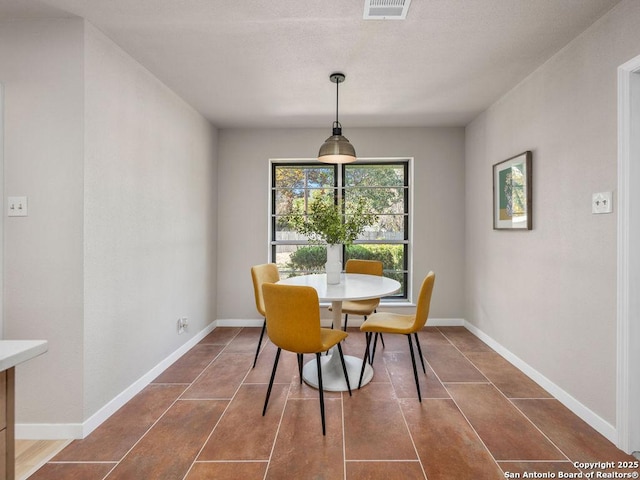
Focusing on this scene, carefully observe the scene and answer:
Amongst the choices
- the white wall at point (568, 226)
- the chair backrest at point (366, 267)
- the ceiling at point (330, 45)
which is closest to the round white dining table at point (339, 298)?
the chair backrest at point (366, 267)

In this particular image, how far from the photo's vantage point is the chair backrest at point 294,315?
197cm

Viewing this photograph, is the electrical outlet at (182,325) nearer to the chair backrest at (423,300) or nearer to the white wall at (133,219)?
the white wall at (133,219)

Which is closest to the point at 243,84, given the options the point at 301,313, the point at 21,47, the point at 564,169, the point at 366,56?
the point at 366,56

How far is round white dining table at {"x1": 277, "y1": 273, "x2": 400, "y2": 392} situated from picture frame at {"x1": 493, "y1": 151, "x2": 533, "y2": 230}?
1181 mm

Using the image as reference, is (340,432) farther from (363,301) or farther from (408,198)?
(408,198)

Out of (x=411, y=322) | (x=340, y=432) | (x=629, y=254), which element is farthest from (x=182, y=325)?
(x=629, y=254)

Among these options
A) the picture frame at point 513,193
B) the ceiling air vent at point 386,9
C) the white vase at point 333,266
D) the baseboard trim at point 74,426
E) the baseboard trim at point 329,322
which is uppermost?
the ceiling air vent at point 386,9

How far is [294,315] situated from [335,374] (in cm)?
94

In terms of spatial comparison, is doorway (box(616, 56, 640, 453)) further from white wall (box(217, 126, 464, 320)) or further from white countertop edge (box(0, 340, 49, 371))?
white countertop edge (box(0, 340, 49, 371))

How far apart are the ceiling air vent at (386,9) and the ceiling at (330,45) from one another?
55 mm

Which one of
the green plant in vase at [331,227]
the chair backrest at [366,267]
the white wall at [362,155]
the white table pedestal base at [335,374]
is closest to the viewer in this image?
the white table pedestal base at [335,374]

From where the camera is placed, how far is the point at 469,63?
257 cm

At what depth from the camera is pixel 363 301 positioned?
3.27 m

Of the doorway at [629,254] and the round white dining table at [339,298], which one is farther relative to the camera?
the round white dining table at [339,298]
